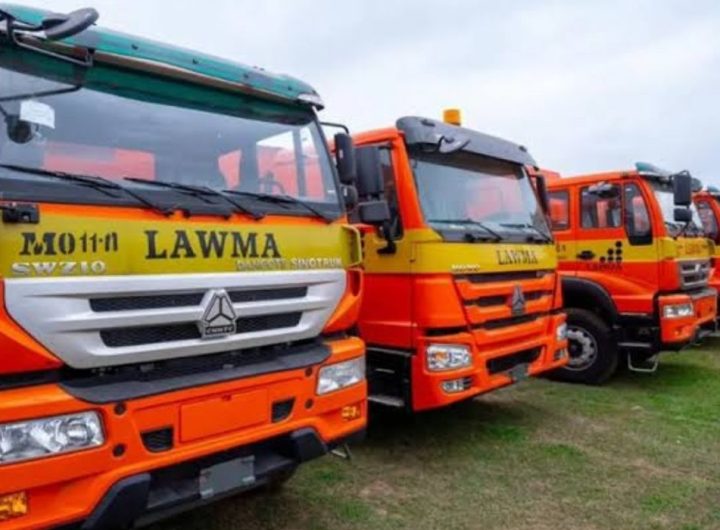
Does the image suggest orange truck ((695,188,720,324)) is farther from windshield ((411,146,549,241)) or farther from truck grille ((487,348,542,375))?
truck grille ((487,348,542,375))

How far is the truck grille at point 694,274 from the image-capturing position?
22.3 feet

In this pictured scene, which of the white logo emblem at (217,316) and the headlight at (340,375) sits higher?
the white logo emblem at (217,316)

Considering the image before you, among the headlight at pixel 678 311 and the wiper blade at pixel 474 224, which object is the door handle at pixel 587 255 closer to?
the headlight at pixel 678 311

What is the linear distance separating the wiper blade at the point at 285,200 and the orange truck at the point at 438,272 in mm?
617

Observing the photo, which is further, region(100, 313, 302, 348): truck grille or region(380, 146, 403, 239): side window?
region(380, 146, 403, 239): side window

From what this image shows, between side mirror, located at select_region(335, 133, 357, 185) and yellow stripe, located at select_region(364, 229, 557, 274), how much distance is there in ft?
2.87

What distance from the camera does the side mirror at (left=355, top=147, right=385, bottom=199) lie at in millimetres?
4012

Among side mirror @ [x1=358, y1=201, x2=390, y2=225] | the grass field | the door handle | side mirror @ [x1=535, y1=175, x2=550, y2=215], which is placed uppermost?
side mirror @ [x1=535, y1=175, x2=550, y2=215]

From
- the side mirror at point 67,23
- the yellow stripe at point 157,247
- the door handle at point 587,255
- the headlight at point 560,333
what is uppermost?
the side mirror at point 67,23

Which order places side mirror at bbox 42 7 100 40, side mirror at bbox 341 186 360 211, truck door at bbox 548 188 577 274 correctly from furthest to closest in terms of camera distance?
truck door at bbox 548 188 577 274, side mirror at bbox 341 186 360 211, side mirror at bbox 42 7 100 40

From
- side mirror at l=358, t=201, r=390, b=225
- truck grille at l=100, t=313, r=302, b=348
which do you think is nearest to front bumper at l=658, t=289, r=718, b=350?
side mirror at l=358, t=201, r=390, b=225

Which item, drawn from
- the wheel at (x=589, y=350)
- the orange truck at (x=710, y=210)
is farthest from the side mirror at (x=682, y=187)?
the orange truck at (x=710, y=210)

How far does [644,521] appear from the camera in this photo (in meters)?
3.71

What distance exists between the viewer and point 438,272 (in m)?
4.47
